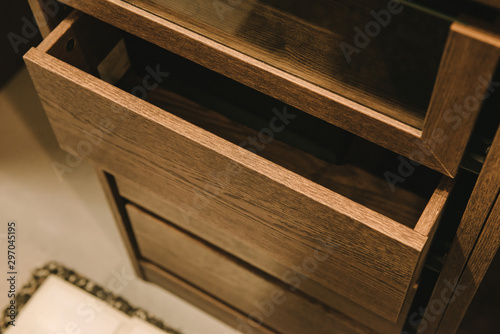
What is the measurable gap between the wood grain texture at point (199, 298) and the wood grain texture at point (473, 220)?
0.40m

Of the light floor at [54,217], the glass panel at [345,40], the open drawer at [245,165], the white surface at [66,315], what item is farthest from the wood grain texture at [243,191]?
the light floor at [54,217]

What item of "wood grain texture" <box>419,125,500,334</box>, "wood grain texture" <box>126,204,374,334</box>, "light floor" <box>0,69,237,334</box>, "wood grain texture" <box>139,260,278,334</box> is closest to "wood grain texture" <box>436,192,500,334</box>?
"wood grain texture" <box>419,125,500,334</box>

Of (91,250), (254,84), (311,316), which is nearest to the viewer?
(254,84)

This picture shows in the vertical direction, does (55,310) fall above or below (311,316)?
below

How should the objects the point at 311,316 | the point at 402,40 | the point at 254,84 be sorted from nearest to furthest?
the point at 402,40 < the point at 254,84 < the point at 311,316

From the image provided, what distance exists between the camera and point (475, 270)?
725 mm

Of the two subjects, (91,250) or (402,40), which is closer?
(402,40)

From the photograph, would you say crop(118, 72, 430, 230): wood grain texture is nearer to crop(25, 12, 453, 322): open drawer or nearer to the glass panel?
crop(25, 12, 453, 322): open drawer

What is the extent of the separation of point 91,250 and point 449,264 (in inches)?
30.6

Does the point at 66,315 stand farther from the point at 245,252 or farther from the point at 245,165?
the point at 245,165

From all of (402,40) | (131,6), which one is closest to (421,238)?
(402,40)

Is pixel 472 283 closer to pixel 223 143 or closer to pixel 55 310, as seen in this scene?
pixel 223 143

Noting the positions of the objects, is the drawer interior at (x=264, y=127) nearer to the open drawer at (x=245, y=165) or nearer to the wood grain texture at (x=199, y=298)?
the open drawer at (x=245, y=165)

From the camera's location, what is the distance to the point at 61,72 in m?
0.73
